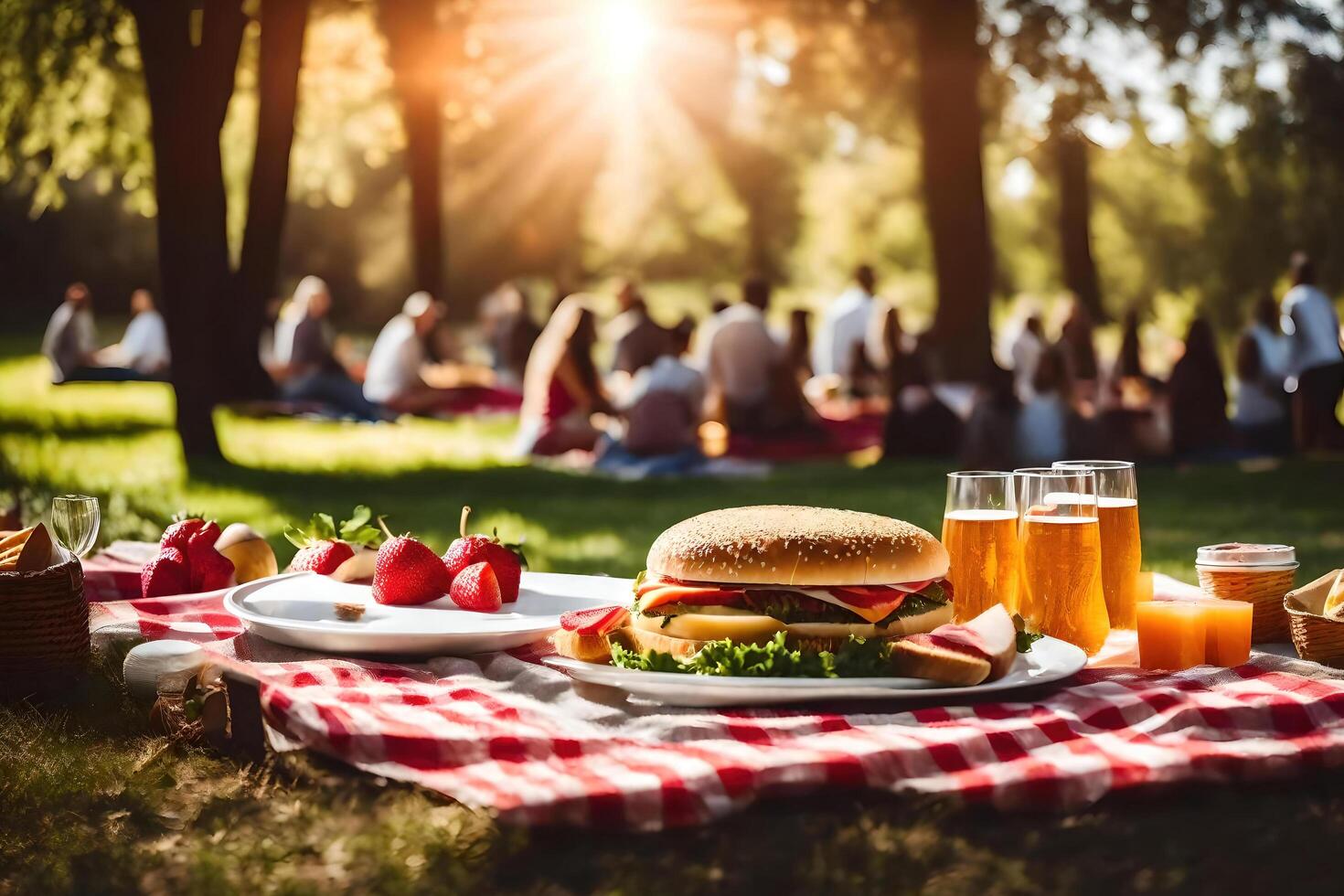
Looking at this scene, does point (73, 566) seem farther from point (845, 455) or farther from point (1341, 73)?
point (1341, 73)

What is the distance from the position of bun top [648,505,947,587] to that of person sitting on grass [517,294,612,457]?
10.3 metres

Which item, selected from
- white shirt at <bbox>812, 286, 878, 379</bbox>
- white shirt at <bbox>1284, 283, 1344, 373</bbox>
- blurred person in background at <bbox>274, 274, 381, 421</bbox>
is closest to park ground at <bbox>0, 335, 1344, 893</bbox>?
white shirt at <bbox>1284, 283, 1344, 373</bbox>

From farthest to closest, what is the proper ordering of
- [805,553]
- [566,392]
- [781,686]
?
1. [566,392]
2. [805,553]
3. [781,686]

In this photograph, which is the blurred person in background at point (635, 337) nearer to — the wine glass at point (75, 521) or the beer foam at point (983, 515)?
the wine glass at point (75, 521)

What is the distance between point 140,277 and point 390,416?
34843 millimetres

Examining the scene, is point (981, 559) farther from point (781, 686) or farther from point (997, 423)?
point (997, 423)

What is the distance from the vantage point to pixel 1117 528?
3688mm

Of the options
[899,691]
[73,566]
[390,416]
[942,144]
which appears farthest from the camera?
[390,416]

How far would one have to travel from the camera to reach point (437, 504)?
11391 mm

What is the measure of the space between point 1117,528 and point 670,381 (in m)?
9.85

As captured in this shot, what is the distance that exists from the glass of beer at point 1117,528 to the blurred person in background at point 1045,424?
859 cm

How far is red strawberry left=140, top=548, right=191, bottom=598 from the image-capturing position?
15.4 feet

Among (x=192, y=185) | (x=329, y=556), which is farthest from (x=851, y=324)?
(x=329, y=556)

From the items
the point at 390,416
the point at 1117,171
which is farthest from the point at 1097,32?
the point at 1117,171
